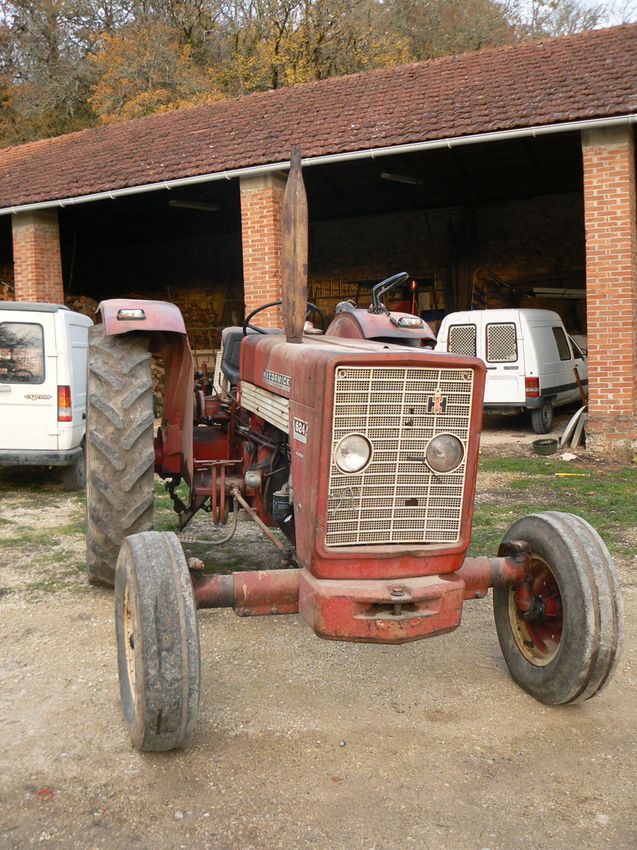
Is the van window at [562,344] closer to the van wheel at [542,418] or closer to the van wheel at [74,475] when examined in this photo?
the van wheel at [542,418]

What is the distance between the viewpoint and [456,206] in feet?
56.2

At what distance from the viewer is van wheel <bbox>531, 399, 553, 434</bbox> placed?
40.2ft

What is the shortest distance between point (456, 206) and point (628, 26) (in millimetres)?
5126

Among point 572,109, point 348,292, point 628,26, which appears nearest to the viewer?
point 572,109

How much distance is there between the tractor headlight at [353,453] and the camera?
2893mm

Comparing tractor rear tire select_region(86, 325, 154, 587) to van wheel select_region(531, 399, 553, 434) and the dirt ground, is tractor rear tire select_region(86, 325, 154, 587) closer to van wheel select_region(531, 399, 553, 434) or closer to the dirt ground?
the dirt ground

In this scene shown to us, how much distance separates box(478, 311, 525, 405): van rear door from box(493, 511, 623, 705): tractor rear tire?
8.96 metres

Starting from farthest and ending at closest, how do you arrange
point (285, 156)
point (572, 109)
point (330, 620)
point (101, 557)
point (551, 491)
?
point (285, 156), point (572, 109), point (551, 491), point (101, 557), point (330, 620)

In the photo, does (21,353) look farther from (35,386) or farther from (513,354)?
(513,354)

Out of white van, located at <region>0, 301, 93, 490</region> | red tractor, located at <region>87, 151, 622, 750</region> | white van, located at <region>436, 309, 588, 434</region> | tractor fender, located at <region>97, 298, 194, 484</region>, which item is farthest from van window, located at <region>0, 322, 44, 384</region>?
white van, located at <region>436, 309, 588, 434</region>

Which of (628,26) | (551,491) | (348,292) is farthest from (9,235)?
(551,491)

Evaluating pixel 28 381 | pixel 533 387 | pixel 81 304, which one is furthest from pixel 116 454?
pixel 81 304

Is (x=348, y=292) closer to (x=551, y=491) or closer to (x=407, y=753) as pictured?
(x=551, y=491)

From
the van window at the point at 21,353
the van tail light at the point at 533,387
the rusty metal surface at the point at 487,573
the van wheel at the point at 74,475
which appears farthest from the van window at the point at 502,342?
the rusty metal surface at the point at 487,573
